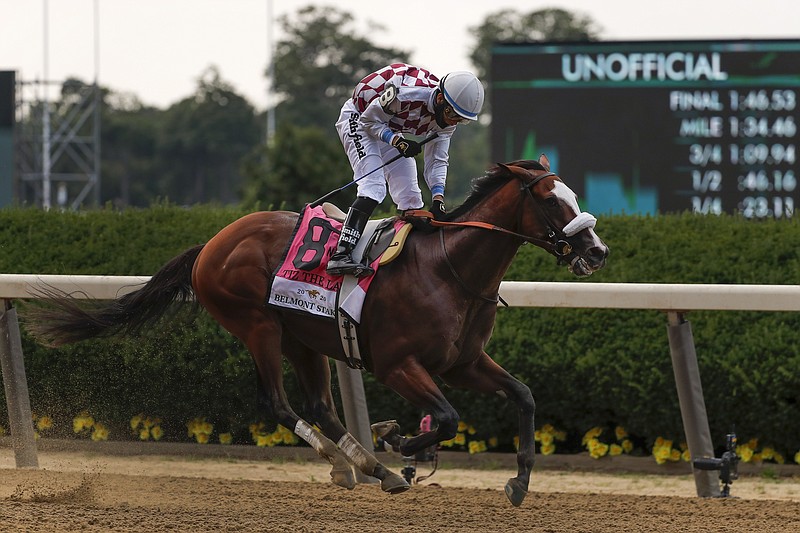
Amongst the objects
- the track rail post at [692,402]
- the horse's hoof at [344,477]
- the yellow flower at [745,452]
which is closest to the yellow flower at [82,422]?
the horse's hoof at [344,477]

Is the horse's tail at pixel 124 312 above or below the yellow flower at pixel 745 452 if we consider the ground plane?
above

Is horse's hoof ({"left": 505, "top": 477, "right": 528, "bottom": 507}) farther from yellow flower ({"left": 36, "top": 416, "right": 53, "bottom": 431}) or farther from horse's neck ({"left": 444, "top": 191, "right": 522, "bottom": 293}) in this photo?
yellow flower ({"left": 36, "top": 416, "right": 53, "bottom": 431})

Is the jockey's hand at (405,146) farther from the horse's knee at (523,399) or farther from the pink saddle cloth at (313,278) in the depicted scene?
the horse's knee at (523,399)

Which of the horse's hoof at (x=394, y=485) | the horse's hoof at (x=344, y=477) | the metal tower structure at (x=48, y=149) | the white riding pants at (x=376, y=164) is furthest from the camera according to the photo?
the metal tower structure at (x=48, y=149)

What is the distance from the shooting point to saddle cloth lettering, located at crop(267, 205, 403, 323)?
17.5 feet

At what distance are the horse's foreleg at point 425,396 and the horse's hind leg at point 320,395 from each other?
370 millimetres

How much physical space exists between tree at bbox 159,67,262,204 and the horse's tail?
53869 millimetres

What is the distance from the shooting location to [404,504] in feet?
18.1

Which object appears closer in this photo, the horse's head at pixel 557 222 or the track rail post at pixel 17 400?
the horse's head at pixel 557 222

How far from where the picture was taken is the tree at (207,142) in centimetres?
6072

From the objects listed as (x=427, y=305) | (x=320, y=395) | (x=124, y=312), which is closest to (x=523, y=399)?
(x=427, y=305)

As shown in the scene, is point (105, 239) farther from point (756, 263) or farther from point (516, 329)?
point (756, 263)

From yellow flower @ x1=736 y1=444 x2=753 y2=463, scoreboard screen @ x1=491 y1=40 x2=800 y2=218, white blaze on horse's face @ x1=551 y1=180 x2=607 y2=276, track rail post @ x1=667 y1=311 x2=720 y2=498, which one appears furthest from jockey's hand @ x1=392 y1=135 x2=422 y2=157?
scoreboard screen @ x1=491 y1=40 x2=800 y2=218

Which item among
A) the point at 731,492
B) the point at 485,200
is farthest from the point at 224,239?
the point at 731,492
